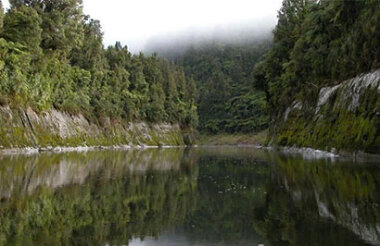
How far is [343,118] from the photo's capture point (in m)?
40.3

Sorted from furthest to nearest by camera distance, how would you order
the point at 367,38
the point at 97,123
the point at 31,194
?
the point at 97,123 < the point at 367,38 < the point at 31,194

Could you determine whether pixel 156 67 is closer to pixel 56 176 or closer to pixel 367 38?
pixel 367 38

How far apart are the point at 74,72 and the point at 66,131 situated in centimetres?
1918

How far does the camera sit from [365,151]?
106 ft

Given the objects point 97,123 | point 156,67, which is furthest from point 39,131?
point 156,67

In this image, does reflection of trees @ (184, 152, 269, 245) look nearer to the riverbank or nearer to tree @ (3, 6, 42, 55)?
tree @ (3, 6, 42, 55)

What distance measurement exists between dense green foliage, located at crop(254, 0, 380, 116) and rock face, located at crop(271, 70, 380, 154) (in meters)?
1.83

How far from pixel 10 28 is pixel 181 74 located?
114 meters

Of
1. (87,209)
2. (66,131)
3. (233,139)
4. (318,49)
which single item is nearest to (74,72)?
(66,131)

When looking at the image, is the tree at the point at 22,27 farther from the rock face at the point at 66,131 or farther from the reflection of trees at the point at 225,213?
the reflection of trees at the point at 225,213

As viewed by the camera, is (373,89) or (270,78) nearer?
(373,89)

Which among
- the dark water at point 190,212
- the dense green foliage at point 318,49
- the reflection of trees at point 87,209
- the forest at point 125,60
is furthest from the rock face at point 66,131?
the dense green foliage at point 318,49

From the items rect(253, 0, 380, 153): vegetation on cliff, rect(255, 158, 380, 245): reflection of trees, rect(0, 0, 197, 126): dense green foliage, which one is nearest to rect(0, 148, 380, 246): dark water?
rect(255, 158, 380, 245): reflection of trees

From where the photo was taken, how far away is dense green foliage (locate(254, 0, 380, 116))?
1585 inches
